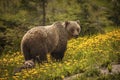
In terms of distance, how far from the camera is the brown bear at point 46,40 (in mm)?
9664

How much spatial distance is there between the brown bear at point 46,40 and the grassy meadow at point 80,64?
416 millimetres

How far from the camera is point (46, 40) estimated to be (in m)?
10.1

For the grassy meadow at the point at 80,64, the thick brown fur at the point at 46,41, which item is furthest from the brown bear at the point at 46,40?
the grassy meadow at the point at 80,64

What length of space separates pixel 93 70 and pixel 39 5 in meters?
8.50

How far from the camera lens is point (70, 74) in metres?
8.60

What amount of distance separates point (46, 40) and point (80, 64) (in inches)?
61.4

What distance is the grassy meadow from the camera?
324 inches

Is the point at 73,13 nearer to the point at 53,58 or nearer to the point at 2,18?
the point at 2,18

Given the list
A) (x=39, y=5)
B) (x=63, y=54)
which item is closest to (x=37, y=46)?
(x=63, y=54)

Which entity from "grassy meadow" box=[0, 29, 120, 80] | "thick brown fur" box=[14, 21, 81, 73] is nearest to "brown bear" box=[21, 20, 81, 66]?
"thick brown fur" box=[14, 21, 81, 73]

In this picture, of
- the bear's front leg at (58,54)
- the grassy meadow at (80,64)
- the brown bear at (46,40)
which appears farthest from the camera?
the bear's front leg at (58,54)

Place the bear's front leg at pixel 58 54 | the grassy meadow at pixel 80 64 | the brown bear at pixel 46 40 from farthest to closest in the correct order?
the bear's front leg at pixel 58 54 → the brown bear at pixel 46 40 → the grassy meadow at pixel 80 64

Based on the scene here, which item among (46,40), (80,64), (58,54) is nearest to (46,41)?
(46,40)

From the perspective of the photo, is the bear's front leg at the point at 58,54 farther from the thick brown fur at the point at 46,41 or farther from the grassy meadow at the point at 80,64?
the grassy meadow at the point at 80,64
